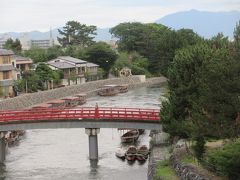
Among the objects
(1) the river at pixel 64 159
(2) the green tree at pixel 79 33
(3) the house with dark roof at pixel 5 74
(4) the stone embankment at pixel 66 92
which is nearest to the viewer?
(1) the river at pixel 64 159

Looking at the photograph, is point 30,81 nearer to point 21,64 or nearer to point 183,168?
point 21,64

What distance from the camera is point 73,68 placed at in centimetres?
10206

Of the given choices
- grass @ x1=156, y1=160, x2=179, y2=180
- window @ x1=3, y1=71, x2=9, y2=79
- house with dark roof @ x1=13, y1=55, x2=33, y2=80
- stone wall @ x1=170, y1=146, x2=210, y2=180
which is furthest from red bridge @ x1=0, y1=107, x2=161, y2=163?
house with dark roof @ x1=13, y1=55, x2=33, y2=80

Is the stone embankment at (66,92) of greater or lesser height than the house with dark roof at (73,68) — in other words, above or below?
below

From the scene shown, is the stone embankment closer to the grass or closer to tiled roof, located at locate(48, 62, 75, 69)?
tiled roof, located at locate(48, 62, 75, 69)

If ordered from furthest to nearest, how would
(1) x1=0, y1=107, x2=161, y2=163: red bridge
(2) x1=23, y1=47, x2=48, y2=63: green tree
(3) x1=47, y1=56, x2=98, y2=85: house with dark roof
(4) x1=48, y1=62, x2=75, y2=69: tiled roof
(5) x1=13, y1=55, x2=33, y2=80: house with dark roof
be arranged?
1. (2) x1=23, y1=47, x2=48, y2=63: green tree
2. (3) x1=47, y1=56, x2=98, y2=85: house with dark roof
3. (4) x1=48, y1=62, x2=75, y2=69: tiled roof
4. (5) x1=13, y1=55, x2=33, y2=80: house with dark roof
5. (1) x1=0, y1=107, x2=161, y2=163: red bridge

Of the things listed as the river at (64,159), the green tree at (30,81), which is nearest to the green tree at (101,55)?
the green tree at (30,81)

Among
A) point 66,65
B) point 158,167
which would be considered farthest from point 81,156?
point 66,65

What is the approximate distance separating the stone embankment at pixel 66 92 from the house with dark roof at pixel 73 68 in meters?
4.31

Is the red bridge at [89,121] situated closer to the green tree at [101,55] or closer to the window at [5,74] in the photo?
the window at [5,74]

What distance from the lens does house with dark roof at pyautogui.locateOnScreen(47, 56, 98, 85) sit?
100312 mm

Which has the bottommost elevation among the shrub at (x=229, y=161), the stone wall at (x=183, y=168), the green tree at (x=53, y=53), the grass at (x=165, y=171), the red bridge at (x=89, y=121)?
the grass at (x=165, y=171)

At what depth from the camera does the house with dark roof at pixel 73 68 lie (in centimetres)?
10031

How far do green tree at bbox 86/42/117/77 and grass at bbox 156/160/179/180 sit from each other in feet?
265
